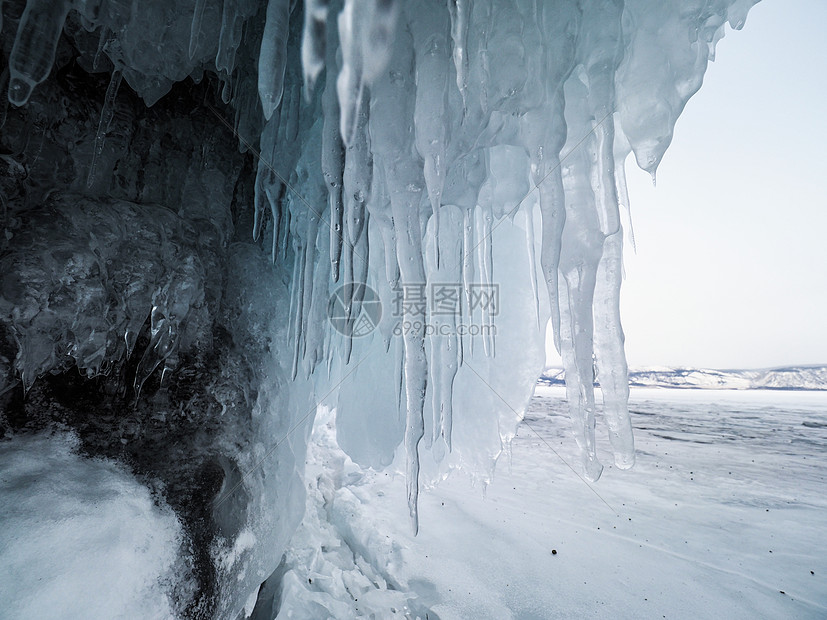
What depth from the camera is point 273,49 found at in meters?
1.44

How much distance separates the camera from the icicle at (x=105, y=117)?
1.78 metres

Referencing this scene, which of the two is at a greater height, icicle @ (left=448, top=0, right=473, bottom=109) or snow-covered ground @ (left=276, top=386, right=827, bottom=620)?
icicle @ (left=448, top=0, right=473, bottom=109)

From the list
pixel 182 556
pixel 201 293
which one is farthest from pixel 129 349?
pixel 182 556

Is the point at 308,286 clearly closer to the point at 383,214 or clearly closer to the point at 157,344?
the point at 383,214

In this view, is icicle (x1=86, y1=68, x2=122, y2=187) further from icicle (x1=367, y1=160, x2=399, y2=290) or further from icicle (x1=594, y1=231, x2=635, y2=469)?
icicle (x1=594, y1=231, x2=635, y2=469)

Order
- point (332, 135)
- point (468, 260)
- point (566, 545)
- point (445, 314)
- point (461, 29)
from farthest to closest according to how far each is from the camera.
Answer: point (566, 545)
point (445, 314)
point (468, 260)
point (332, 135)
point (461, 29)

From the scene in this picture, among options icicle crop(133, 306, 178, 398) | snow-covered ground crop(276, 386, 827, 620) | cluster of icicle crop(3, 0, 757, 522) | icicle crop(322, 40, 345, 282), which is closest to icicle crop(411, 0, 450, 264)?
cluster of icicle crop(3, 0, 757, 522)

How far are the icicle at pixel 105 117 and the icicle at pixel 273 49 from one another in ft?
3.14

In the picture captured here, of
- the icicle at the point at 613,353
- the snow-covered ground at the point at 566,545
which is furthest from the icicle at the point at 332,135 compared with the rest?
the snow-covered ground at the point at 566,545

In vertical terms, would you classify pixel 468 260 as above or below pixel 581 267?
above

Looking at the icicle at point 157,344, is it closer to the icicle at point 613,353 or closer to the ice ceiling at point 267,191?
the ice ceiling at point 267,191

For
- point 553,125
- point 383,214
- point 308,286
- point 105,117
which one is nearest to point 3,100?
point 105,117

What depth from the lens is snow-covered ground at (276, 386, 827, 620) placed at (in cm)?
249

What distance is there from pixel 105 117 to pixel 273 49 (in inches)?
46.0
